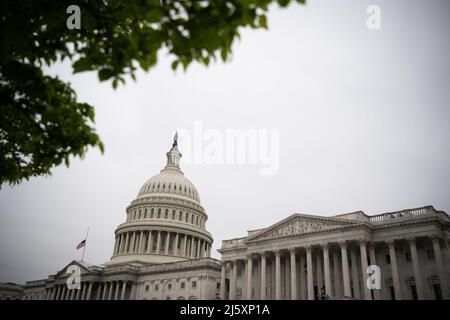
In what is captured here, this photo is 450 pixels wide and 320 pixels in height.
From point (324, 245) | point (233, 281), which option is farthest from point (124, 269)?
point (324, 245)

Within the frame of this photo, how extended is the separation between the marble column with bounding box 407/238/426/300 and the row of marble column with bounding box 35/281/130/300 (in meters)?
55.8

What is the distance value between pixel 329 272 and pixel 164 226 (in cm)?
5082

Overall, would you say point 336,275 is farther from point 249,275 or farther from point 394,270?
point 249,275

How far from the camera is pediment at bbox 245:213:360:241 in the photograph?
159 feet

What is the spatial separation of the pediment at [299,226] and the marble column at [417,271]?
22.2ft

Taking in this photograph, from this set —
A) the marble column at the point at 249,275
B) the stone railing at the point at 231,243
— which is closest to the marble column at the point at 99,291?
the stone railing at the point at 231,243

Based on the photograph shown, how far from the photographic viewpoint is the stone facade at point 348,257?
43062 mm

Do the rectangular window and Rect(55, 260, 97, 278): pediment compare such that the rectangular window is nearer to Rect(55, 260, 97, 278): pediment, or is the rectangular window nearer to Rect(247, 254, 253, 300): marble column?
Rect(247, 254, 253, 300): marble column

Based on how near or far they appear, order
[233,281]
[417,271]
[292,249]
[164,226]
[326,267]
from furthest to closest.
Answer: [164,226], [233,281], [292,249], [326,267], [417,271]

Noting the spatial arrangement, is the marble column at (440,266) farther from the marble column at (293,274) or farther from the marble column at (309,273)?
the marble column at (293,274)

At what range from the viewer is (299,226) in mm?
51906

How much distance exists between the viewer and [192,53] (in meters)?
4.92
